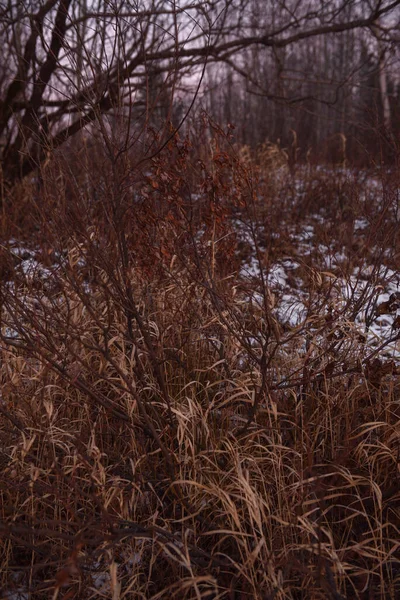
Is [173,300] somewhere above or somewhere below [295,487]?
above

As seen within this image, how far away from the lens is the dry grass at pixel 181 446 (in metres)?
1.82

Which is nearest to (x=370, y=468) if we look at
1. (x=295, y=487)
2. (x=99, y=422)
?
(x=295, y=487)

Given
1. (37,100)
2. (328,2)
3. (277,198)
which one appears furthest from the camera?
(277,198)

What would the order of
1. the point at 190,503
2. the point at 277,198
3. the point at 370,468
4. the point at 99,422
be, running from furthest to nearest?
the point at 277,198
the point at 99,422
the point at 370,468
the point at 190,503

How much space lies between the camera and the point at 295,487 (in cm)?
195

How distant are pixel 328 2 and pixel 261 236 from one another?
2.96 metres

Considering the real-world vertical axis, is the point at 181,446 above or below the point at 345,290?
above

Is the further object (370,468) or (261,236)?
(261,236)

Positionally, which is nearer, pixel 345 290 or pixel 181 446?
pixel 181 446

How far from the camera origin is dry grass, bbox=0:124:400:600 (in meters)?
1.82

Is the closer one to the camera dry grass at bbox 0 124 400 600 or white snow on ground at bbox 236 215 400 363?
dry grass at bbox 0 124 400 600

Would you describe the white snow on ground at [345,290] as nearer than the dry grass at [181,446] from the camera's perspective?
No

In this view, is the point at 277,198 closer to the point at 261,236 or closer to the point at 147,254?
the point at 261,236

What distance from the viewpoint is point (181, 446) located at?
2279 millimetres
